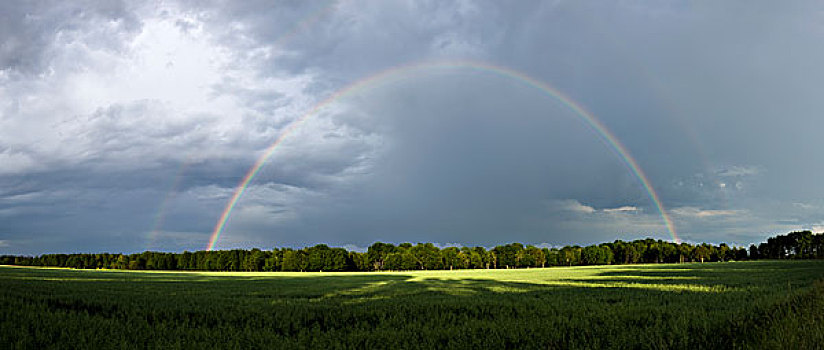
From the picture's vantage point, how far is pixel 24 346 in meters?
9.18

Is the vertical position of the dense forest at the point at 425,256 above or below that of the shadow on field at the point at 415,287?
below

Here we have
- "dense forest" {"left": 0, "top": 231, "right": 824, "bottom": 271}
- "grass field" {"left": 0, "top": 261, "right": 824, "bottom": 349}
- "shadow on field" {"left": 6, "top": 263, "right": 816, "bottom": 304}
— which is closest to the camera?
"grass field" {"left": 0, "top": 261, "right": 824, "bottom": 349}

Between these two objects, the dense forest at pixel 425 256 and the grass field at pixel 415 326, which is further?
the dense forest at pixel 425 256

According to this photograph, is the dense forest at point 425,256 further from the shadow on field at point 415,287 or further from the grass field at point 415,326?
the grass field at point 415,326

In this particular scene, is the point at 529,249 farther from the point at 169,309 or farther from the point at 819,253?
the point at 169,309

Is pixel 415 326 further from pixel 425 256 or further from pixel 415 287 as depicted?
pixel 425 256

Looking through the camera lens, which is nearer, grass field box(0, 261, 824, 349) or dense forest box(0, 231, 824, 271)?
grass field box(0, 261, 824, 349)

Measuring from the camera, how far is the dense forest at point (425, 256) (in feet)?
417

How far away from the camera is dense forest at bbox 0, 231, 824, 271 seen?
417 ft

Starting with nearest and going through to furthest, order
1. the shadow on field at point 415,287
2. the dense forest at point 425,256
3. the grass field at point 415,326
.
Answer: the grass field at point 415,326 < the shadow on field at point 415,287 < the dense forest at point 425,256

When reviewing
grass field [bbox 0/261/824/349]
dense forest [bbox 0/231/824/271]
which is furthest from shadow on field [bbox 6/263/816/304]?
dense forest [bbox 0/231/824/271]

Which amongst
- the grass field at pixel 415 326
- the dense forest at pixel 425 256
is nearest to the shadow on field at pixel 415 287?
the grass field at pixel 415 326

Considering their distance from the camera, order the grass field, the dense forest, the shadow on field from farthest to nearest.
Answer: the dense forest
the shadow on field
the grass field

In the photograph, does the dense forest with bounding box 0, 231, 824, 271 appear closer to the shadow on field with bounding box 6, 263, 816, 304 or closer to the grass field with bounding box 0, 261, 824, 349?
the shadow on field with bounding box 6, 263, 816, 304
